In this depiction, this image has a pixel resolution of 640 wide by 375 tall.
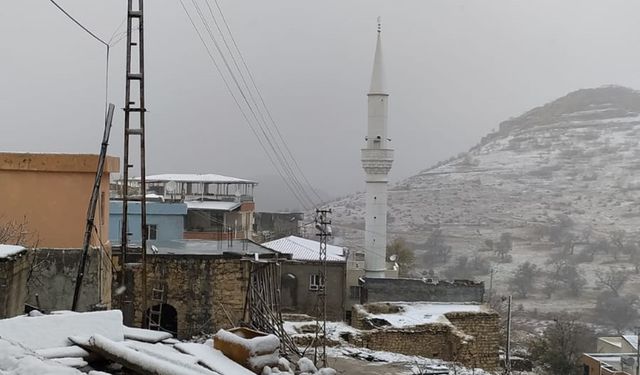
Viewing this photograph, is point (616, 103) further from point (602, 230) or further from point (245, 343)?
point (245, 343)

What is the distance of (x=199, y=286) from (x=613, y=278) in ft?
210

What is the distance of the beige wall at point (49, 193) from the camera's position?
9.58m

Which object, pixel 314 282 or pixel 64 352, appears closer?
pixel 64 352

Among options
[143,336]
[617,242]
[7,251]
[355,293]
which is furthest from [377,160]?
[617,242]

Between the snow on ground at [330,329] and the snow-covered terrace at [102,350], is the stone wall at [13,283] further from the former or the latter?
the snow on ground at [330,329]

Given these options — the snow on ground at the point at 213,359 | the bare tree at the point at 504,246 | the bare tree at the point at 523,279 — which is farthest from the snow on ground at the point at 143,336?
the bare tree at the point at 504,246

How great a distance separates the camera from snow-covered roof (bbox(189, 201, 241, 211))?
2983 centimetres

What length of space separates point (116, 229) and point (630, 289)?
58970 mm

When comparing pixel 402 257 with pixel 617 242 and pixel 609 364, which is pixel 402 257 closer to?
pixel 609 364

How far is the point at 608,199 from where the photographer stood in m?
113

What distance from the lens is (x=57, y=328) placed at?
4836mm

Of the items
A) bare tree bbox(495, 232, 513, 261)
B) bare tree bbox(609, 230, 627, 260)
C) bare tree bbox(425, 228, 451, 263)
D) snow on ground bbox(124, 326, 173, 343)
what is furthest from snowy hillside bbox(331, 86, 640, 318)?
snow on ground bbox(124, 326, 173, 343)

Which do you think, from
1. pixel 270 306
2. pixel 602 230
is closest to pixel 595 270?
pixel 602 230

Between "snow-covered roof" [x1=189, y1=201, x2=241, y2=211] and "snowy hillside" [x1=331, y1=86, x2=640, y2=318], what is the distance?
36.6 meters
